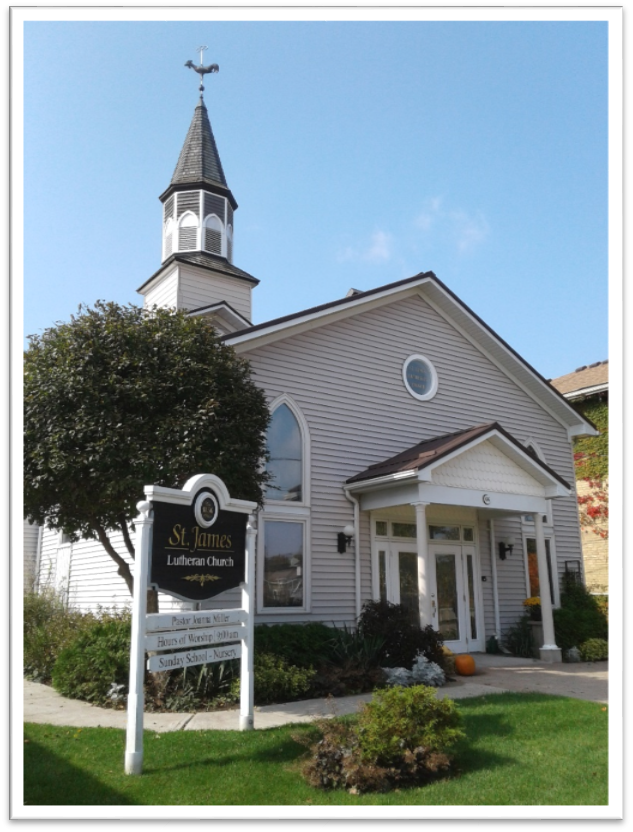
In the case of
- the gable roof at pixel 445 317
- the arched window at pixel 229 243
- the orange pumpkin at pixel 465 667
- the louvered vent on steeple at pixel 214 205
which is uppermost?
the louvered vent on steeple at pixel 214 205

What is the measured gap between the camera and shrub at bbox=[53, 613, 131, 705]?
402 inches

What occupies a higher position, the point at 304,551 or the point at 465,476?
the point at 465,476

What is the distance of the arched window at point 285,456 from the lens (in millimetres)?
13586

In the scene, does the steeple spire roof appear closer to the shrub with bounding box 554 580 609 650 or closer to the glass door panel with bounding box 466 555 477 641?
the glass door panel with bounding box 466 555 477 641

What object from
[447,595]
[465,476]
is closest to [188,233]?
[465,476]

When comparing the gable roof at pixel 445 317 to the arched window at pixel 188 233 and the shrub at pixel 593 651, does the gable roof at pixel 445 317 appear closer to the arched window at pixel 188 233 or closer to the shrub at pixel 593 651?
the shrub at pixel 593 651

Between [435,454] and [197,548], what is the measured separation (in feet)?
21.5

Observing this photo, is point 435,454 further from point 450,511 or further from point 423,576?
point 450,511

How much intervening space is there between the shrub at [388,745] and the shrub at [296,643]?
13.5ft

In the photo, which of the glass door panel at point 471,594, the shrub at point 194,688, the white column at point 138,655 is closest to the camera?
the white column at point 138,655

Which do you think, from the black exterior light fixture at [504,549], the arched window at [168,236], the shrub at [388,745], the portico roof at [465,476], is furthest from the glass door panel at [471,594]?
the arched window at [168,236]

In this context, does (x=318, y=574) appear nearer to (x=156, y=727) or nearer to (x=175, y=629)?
(x=156, y=727)

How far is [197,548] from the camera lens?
7.67 meters
